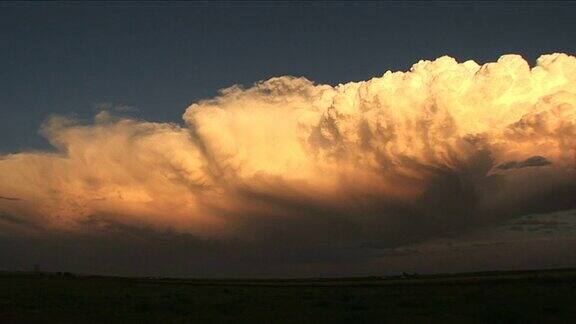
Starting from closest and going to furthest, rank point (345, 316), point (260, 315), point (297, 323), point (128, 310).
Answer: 1. point (297, 323)
2. point (345, 316)
3. point (260, 315)
4. point (128, 310)

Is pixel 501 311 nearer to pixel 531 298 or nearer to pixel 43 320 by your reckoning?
pixel 531 298

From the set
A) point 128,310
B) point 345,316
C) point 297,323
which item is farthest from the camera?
point 128,310

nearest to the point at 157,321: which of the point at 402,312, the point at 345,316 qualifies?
the point at 345,316

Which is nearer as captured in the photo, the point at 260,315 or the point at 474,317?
the point at 474,317

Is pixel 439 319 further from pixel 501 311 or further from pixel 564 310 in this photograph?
pixel 564 310

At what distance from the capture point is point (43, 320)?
44.0m

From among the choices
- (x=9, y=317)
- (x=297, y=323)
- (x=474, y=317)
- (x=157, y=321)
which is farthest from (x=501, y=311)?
(x=9, y=317)

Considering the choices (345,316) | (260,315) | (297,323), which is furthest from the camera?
(260,315)

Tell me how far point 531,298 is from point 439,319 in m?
19.7

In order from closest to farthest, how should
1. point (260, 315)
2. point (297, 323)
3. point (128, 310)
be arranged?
point (297, 323) < point (260, 315) < point (128, 310)

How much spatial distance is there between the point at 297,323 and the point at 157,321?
11001 mm

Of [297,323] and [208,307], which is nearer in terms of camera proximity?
[297,323]

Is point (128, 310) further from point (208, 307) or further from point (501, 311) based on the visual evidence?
point (501, 311)

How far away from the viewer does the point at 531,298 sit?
56781 mm
